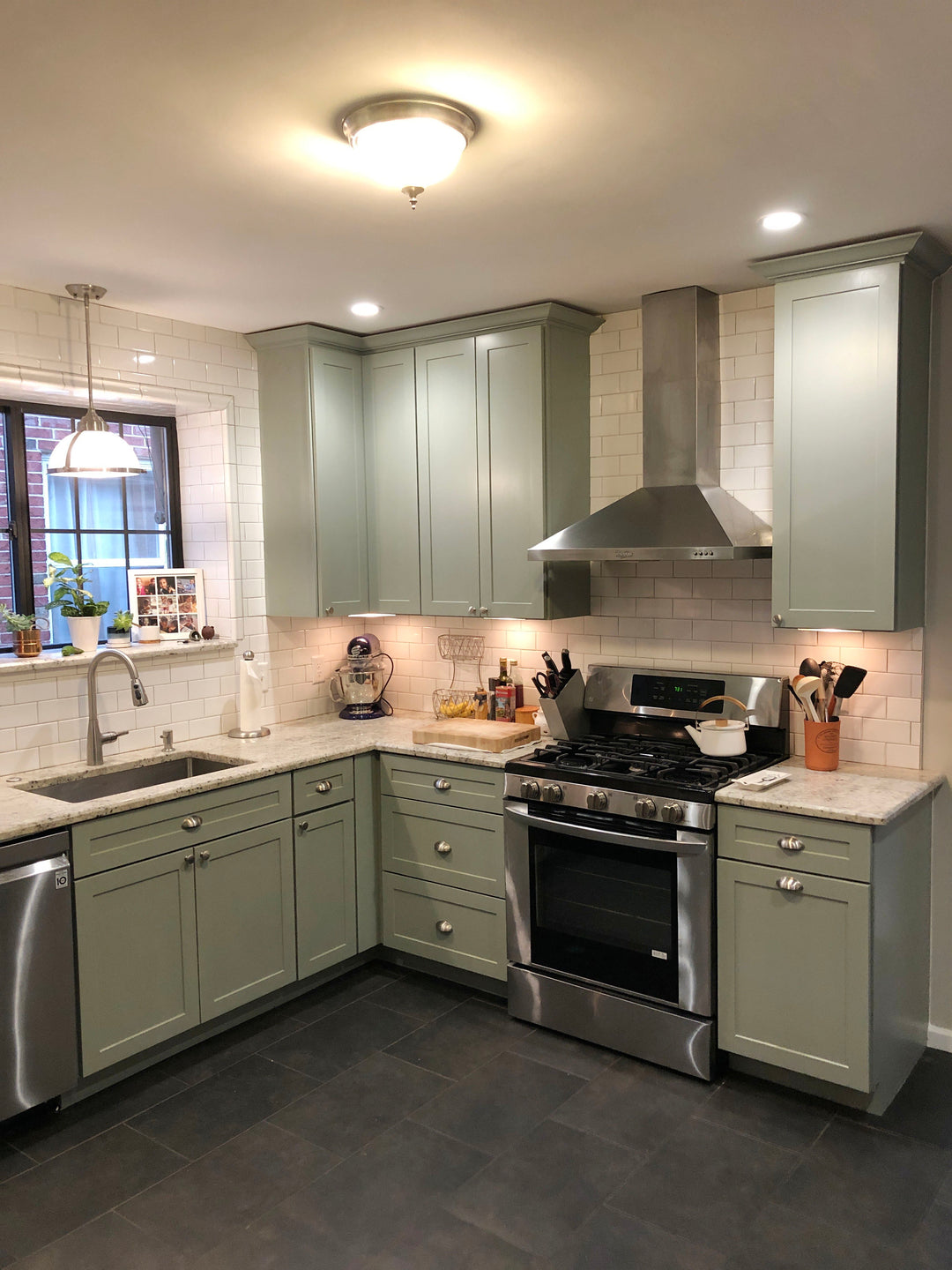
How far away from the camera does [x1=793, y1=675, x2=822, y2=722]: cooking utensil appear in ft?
10.9

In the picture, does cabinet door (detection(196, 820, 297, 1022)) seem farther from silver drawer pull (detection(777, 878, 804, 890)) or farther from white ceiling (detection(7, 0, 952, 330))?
white ceiling (detection(7, 0, 952, 330))

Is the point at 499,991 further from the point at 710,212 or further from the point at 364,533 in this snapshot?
the point at 710,212

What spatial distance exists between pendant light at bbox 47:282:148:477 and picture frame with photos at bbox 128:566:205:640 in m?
0.77

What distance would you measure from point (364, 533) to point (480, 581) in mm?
670

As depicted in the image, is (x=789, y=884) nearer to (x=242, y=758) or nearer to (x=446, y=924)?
(x=446, y=924)

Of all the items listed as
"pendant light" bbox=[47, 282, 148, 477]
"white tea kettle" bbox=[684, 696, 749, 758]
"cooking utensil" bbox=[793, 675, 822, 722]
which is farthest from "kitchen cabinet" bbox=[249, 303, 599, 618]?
"cooking utensil" bbox=[793, 675, 822, 722]

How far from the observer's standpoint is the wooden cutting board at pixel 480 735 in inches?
151

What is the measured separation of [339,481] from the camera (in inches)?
169

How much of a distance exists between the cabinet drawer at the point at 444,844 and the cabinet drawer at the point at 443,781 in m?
0.04

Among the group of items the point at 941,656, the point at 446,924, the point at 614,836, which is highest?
the point at 941,656

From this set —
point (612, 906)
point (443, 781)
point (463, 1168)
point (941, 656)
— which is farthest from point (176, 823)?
point (941, 656)

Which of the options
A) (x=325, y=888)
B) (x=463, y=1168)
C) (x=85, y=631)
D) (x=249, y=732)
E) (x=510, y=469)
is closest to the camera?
(x=463, y=1168)

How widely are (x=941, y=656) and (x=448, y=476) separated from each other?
2.03m

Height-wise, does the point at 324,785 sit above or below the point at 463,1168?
above
